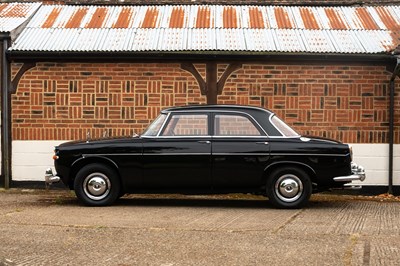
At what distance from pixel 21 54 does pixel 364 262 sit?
7599mm

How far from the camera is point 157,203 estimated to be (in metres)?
9.42

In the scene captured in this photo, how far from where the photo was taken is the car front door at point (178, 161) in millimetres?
8711

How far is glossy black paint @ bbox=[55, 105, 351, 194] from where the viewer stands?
340 inches

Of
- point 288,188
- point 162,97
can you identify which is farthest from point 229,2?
point 288,188

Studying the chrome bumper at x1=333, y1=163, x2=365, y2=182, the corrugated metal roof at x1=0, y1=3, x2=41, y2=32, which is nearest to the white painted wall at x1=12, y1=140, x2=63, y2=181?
the corrugated metal roof at x1=0, y1=3, x2=41, y2=32

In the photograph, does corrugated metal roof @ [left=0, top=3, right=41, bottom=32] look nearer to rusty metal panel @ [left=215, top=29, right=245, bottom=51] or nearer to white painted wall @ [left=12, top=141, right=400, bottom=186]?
white painted wall @ [left=12, top=141, right=400, bottom=186]

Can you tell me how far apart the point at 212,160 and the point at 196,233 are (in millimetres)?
2061

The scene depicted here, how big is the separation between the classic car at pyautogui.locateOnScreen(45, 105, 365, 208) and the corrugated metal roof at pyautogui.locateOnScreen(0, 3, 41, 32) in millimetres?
3562

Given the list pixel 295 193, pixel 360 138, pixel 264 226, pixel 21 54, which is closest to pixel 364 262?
pixel 264 226

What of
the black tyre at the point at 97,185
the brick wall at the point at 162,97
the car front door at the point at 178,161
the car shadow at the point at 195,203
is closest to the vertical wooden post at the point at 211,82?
the brick wall at the point at 162,97

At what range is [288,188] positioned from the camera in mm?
8688

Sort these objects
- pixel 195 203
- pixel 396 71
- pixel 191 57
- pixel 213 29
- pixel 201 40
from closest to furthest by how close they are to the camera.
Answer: pixel 195 203 → pixel 396 71 → pixel 191 57 → pixel 201 40 → pixel 213 29

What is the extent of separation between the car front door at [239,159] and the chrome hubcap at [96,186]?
1.57 m

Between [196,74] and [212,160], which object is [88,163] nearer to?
[212,160]
